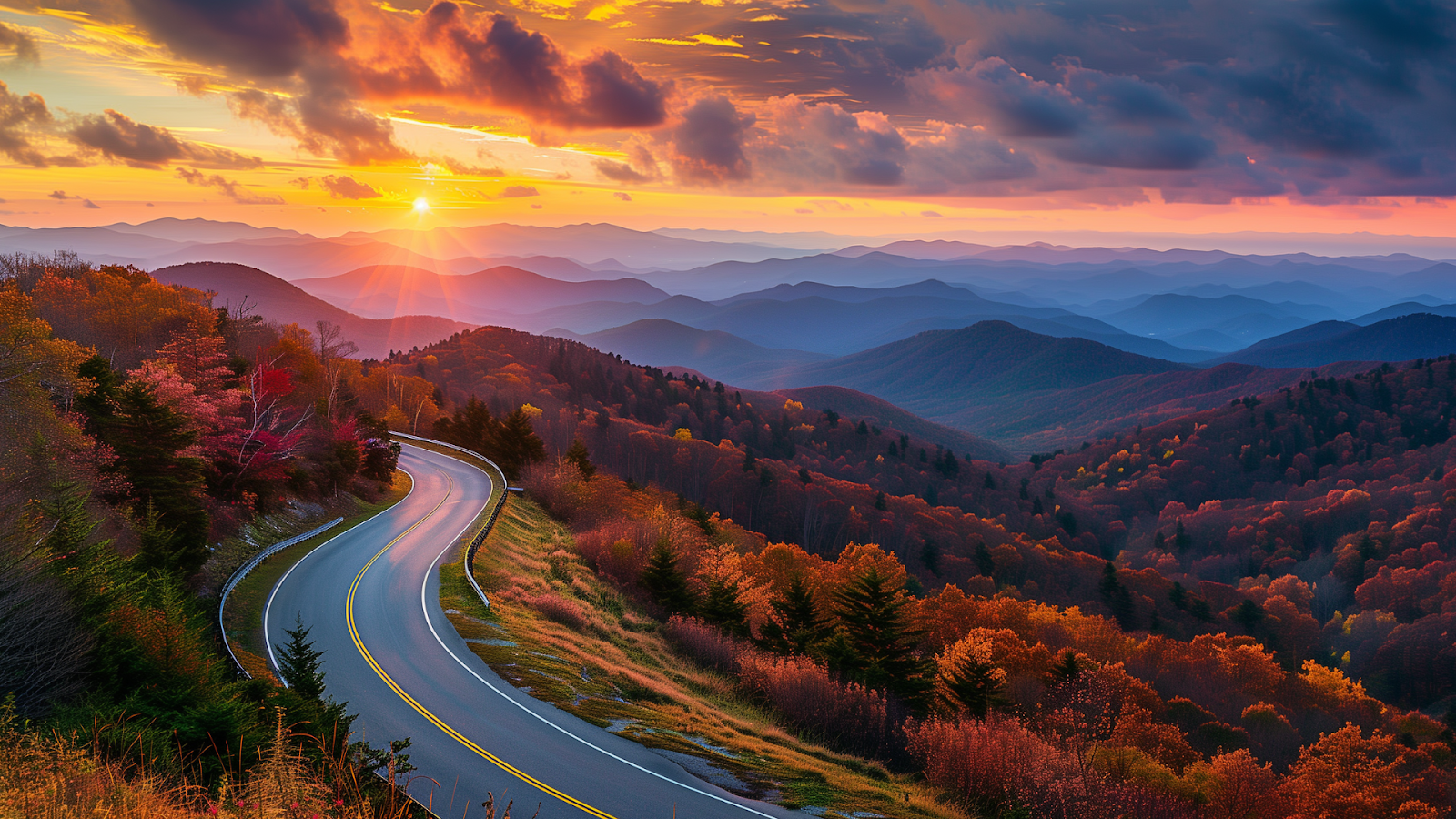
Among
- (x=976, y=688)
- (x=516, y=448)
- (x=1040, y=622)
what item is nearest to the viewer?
(x=976, y=688)

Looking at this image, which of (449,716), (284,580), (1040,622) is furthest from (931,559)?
(449,716)

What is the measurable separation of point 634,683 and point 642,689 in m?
0.43

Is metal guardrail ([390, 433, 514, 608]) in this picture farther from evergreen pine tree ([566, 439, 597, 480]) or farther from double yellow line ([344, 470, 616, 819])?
evergreen pine tree ([566, 439, 597, 480])

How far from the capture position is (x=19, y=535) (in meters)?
19.0

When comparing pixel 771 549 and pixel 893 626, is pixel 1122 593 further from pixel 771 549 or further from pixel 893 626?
pixel 893 626

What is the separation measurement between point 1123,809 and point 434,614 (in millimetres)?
26382

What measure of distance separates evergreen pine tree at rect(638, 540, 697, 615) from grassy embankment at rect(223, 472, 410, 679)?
59.4ft

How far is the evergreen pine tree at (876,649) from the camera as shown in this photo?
116 ft

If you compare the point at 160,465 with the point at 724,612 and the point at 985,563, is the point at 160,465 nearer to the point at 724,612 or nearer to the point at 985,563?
the point at 724,612

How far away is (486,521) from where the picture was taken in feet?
149

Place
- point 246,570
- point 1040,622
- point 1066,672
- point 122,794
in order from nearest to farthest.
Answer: point 122,794, point 246,570, point 1066,672, point 1040,622

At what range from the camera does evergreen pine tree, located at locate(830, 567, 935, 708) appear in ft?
116

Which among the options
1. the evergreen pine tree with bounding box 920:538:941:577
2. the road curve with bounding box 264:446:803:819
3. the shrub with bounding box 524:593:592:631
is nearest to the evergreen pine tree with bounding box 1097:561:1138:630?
the evergreen pine tree with bounding box 920:538:941:577

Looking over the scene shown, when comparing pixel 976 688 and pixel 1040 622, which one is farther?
pixel 1040 622
